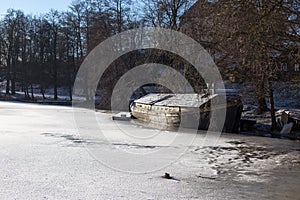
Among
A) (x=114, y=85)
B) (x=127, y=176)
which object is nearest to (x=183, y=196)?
(x=127, y=176)

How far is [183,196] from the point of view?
4.81 metres

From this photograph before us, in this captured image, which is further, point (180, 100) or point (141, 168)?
point (180, 100)

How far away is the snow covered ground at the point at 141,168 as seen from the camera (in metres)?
4.97

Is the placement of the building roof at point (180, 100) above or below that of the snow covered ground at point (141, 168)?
above

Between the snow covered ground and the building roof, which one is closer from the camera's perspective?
the snow covered ground

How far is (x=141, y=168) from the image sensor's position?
650 cm

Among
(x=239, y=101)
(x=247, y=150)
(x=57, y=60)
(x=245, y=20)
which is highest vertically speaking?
(x=57, y=60)

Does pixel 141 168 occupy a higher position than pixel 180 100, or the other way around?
pixel 180 100

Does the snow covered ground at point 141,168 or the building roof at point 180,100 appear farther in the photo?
the building roof at point 180,100

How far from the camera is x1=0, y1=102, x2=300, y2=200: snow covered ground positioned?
497 cm

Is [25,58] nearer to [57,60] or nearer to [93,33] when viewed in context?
[57,60]

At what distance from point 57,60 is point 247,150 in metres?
30.4

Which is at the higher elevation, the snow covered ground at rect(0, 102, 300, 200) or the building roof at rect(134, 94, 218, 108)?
the building roof at rect(134, 94, 218, 108)

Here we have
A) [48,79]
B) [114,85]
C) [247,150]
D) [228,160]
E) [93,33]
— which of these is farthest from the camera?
[48,79]
